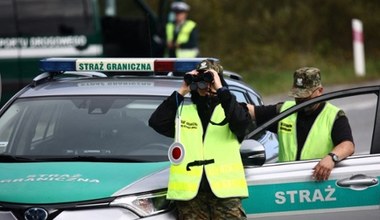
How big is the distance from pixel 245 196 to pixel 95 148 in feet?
4.17

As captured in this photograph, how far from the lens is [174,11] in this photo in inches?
687

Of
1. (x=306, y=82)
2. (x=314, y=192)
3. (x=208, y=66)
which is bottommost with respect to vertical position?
(x=314, y=192)

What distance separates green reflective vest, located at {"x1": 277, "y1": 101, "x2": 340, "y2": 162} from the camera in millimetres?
6812

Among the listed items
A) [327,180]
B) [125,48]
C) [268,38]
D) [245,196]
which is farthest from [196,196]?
[268,38]

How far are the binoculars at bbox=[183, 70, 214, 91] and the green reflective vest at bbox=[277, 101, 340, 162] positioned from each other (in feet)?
2.23

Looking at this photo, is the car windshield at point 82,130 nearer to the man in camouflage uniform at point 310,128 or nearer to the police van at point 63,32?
the man in camouflage uniform at point 310,128

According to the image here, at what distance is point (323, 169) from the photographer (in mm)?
6539

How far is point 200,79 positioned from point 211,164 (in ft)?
1.54

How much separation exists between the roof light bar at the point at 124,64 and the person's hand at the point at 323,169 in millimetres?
1341

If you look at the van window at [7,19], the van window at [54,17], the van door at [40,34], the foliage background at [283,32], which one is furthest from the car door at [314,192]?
the foliage background at [283,32]

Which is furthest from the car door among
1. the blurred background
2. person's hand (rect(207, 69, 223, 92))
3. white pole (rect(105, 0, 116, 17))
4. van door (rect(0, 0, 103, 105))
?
the blurred background

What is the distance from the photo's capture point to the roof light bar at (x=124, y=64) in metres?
7.62

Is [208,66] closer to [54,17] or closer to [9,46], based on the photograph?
[9,46]

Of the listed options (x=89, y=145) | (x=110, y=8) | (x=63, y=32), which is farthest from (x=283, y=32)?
(x=89, y=145)
